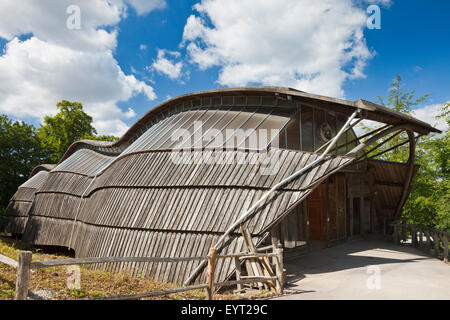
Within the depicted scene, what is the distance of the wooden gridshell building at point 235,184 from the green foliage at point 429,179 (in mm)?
4864

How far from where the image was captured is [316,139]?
13.5 m

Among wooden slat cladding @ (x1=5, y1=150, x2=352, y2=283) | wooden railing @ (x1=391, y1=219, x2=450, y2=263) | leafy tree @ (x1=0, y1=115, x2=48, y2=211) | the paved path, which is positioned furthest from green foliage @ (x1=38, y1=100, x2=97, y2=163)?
wooden railing @ (x1=391, y1=219, x2=450, y2=263)

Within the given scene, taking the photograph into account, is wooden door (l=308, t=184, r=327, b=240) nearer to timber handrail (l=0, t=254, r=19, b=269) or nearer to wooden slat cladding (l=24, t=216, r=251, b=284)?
wooden slat cladding (l=24, t=216, r=251, b=284)

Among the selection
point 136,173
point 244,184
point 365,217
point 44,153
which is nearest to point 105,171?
point 136,173

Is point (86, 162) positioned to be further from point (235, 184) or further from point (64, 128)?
point (64, 128)

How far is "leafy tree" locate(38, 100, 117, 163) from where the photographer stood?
42938 mm

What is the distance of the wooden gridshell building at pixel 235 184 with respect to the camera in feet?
32.8

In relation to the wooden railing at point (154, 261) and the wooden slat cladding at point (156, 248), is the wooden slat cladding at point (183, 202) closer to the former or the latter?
the wooden slat cladding at point (156, 248)

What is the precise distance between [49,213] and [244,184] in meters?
17.2

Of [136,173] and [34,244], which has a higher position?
[136,173]

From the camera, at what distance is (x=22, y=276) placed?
4676 mm

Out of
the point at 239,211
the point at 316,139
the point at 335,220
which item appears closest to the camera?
the point at 239,211

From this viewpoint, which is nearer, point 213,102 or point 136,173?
point 136,173
